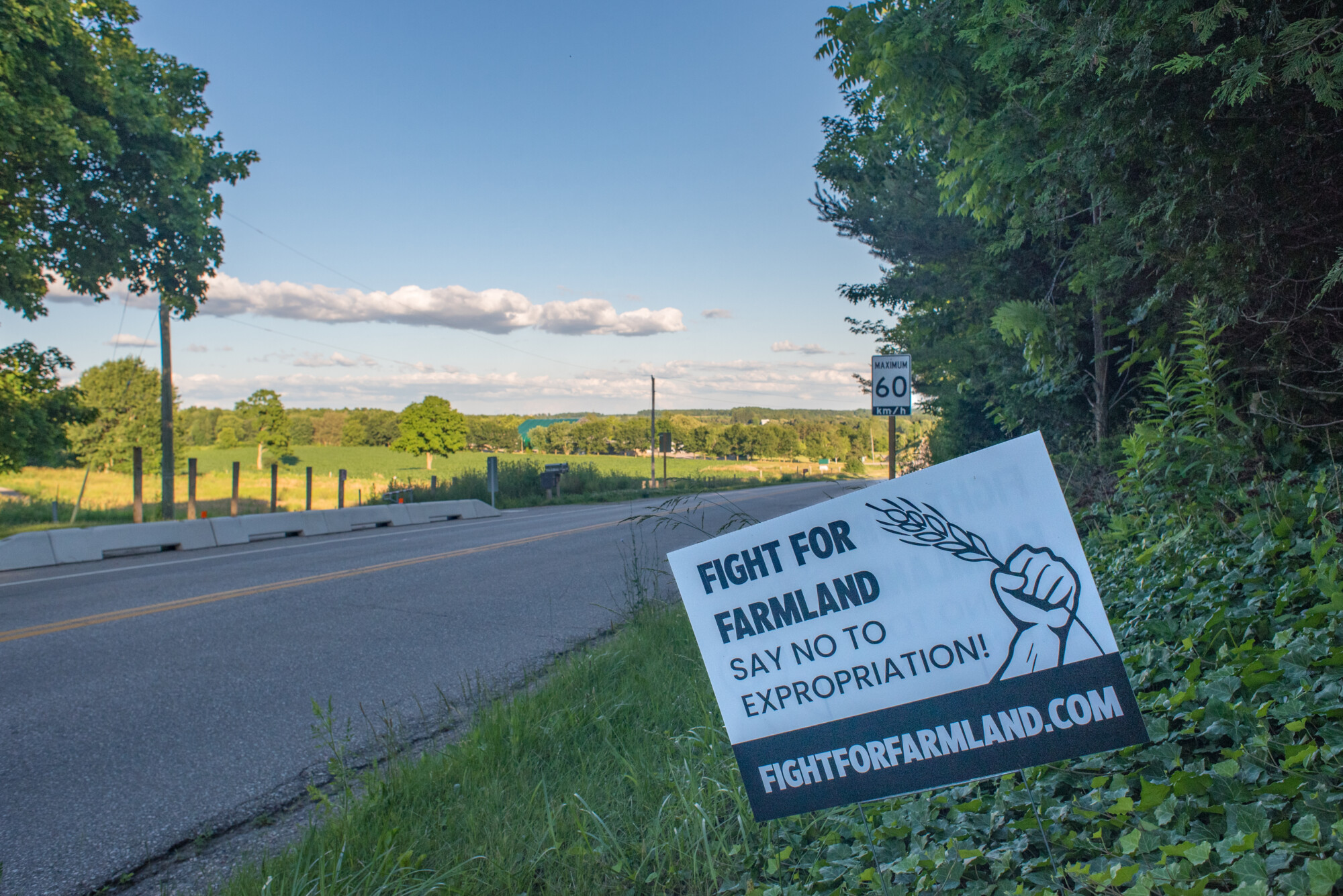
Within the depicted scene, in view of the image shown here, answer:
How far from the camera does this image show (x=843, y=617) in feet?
6.79

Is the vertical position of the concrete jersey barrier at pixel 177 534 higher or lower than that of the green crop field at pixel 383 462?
lower

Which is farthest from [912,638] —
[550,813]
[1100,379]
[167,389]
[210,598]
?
[167,389]

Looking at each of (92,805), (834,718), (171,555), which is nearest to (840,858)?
(834,718)

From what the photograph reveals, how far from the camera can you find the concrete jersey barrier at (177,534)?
36.2 ft

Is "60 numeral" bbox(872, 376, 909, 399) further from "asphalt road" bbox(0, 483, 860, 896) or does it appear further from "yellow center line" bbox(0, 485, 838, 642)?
"asphalt road" bbox(0, 483, 860, 896)

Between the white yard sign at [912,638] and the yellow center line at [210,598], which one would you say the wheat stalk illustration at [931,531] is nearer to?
the white yard sign at [912,638]

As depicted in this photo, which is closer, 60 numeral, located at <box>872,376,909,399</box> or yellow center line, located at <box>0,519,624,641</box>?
yellow center line, located at <box>0,519,624,641</box>

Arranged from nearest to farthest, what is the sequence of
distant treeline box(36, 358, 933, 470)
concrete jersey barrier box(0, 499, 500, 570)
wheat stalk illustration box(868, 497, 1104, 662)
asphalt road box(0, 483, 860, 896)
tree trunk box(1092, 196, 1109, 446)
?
wheat stalk illustration box(868, 497, 1104, 662) < asphalt road box(0, 483, 860, 896) < tree trunk box(1092, 196, 1109, 446) < concrete jersey barrier box(0, 499, 500, 570) < distant treeline box(36, 358, 933, 470)

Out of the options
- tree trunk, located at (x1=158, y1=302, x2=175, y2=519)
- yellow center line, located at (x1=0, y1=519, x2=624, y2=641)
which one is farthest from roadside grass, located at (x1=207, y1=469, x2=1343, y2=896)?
tree trunk, located at (x1=158, y1=302, x2=175, y2=519)

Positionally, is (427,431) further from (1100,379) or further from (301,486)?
(1100,379)

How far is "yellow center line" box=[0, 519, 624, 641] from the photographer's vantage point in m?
6.52

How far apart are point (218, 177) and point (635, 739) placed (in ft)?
69.7

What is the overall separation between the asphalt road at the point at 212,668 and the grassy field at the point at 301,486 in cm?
897

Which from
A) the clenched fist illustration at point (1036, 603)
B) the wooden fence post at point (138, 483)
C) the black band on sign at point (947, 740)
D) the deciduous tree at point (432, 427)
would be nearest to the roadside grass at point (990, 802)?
the black band on sign at point (947, 740)
